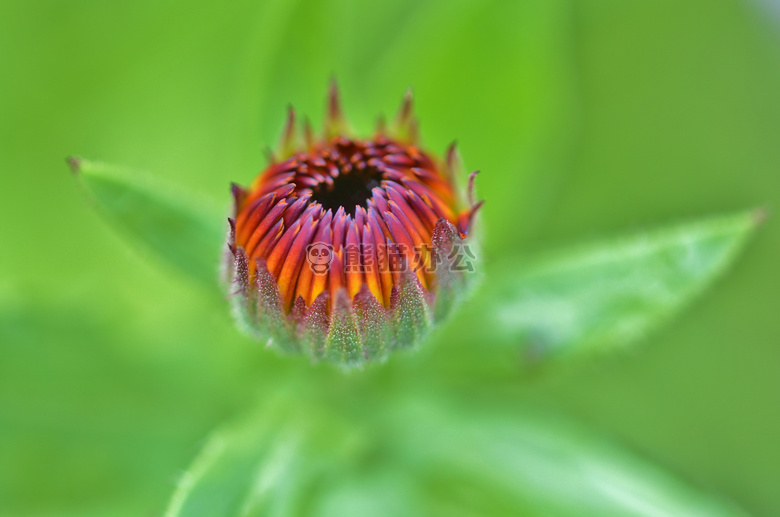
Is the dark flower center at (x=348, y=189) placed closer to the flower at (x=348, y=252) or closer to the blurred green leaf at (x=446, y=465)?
the flower at (x=348, y=252)

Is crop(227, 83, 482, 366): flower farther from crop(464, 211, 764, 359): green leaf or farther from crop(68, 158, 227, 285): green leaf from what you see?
crop(464, 211, 764, 359): green leaf

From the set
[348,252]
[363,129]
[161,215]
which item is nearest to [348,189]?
[348,252]

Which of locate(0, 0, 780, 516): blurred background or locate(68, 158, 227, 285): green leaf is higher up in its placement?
locate(0, 0, 780, 516): blurred background

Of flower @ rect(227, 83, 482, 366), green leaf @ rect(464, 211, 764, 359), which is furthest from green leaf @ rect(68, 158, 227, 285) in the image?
green leaf @ rect(464, 211, 764, 359)

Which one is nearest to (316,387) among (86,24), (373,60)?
(373,60)

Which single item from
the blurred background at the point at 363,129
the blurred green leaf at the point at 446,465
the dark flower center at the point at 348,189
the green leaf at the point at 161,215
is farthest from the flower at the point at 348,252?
the blurred background at the point at 363,129

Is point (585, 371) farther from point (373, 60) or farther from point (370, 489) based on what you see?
point (373, 60)

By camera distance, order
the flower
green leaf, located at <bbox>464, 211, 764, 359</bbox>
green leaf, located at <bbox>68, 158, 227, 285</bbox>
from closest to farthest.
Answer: the flower → green leaf, located at <bbox>68, 158, 227, 285</bbox> → green leaf, located at <bbox>464, 211, 764, 359</bbox>
